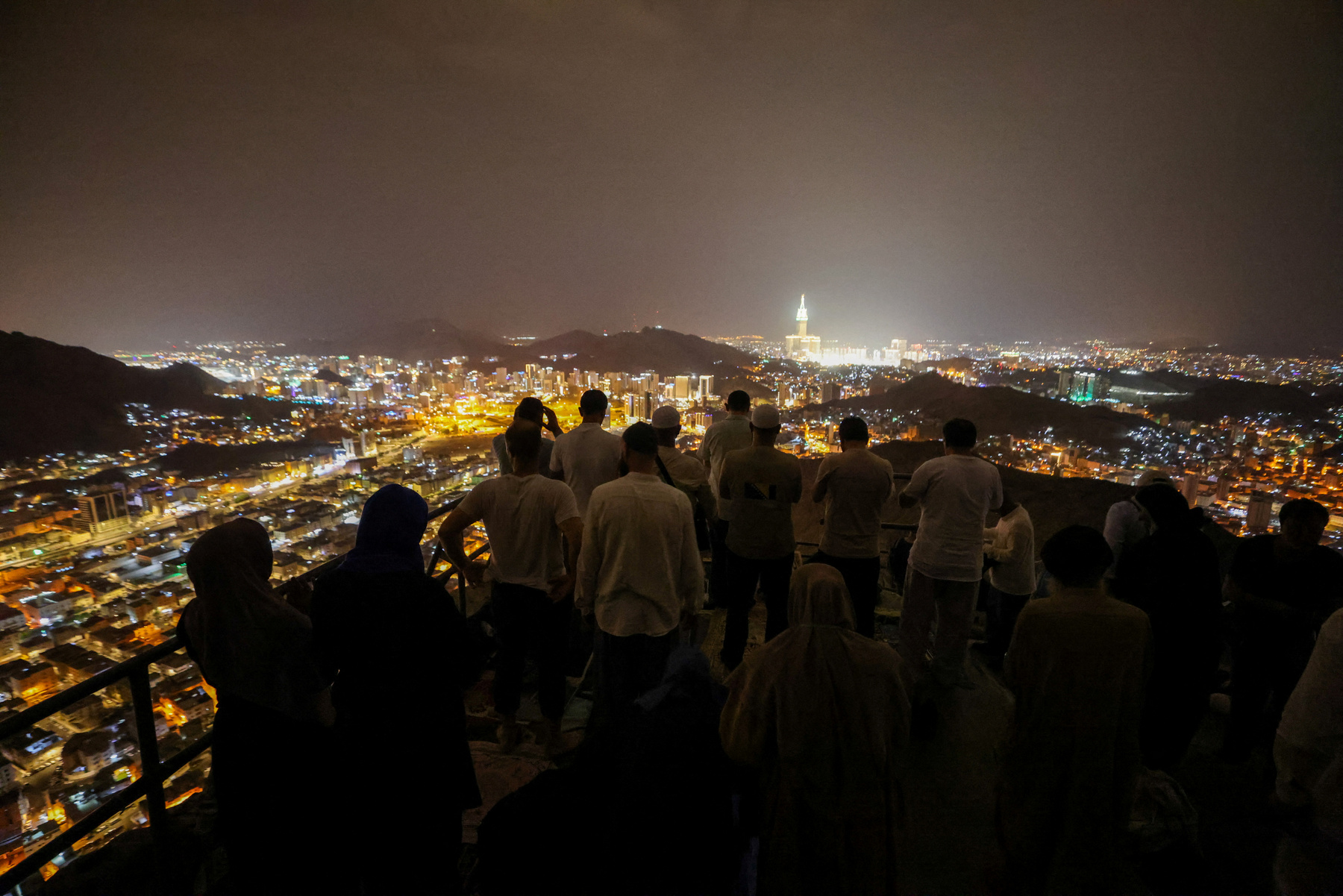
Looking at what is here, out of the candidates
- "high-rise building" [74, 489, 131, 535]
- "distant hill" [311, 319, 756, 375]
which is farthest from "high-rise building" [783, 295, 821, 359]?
"high-rise building" [74, 489, 131, 535]

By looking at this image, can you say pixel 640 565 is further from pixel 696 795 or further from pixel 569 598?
pixel 696 795

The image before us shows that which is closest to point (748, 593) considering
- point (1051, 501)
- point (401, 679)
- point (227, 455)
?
point (401, 679)

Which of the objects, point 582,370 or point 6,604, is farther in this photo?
point 582,370

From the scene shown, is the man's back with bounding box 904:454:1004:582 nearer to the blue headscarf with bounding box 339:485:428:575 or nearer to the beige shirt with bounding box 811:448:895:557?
the beige shirt with bounding box 811:448:895:557

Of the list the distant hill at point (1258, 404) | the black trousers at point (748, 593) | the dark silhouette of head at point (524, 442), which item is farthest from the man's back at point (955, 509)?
the distant hill at point (1258, 404)

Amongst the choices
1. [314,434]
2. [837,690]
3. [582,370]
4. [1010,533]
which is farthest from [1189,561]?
[582,370]

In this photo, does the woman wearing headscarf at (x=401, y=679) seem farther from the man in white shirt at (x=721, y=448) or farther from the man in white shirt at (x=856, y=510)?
the man in white shirt at (x=721, y=448)
